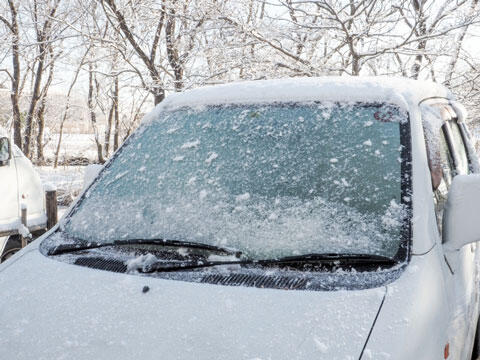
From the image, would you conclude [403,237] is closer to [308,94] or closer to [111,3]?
[308,94]

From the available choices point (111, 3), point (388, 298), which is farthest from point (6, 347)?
point (111, 3)

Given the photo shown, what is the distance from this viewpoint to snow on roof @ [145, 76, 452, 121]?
2.01m

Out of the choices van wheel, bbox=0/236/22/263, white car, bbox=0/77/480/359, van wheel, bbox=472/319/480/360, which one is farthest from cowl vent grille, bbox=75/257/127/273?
van wheel, bbox=0/236/22/263

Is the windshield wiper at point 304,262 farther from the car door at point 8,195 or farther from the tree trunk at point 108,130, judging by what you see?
the tree trunk at point 108,130

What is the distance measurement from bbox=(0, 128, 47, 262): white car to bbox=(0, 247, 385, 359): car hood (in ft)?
12.1

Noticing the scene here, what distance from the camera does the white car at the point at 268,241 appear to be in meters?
1.30

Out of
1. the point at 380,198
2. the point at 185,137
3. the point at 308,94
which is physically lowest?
the point at 380,198

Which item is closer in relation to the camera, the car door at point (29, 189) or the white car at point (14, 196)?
the white car at point (14, 196)

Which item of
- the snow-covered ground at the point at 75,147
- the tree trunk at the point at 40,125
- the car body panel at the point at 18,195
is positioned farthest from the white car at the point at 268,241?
the tree trunk at the point at 40,125

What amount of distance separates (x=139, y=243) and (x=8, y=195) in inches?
148

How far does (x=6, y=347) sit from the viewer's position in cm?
135

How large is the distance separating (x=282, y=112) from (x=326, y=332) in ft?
3.61

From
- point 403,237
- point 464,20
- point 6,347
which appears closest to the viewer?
point 6,347

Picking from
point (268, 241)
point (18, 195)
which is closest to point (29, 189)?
point (18, 195)
